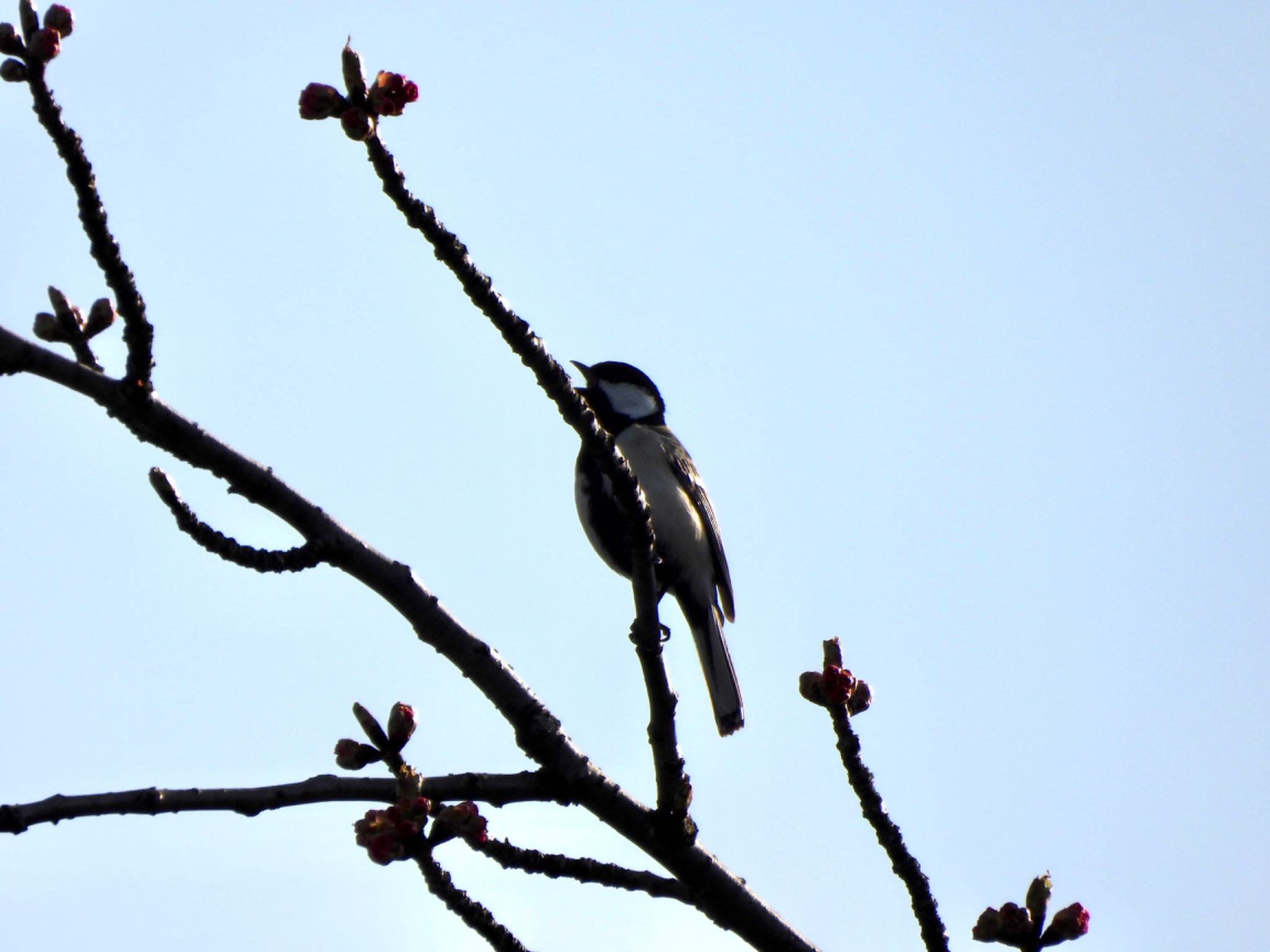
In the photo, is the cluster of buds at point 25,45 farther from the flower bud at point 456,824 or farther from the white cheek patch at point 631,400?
the white cheek patch at point 631,400

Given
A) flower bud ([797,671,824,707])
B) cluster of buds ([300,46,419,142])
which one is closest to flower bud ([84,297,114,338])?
cluster of buds ([300,46,419,142])

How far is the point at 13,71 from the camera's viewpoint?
209 centimetres

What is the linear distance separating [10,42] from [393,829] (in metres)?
1.54

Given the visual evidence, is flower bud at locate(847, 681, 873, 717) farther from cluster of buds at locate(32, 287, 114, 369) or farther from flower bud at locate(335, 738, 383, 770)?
cluster of buds at locate(32, 287, 114, 369)

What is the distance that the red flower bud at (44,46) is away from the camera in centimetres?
210

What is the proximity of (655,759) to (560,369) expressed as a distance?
98 centimetres

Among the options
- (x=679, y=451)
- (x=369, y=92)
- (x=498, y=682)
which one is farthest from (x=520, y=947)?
(x=679, y=451)

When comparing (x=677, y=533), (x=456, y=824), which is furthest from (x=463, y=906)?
(x=677, y=533)

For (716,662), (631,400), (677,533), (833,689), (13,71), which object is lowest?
(833,689)

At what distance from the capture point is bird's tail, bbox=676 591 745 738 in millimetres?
5504

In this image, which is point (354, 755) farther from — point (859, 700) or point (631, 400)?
point (631, 400)

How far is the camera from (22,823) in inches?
90.2

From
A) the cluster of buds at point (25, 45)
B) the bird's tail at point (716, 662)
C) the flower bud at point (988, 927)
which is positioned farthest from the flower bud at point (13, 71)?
the bird's tail at point (716, 662)

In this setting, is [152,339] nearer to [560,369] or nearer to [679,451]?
[560,369]
